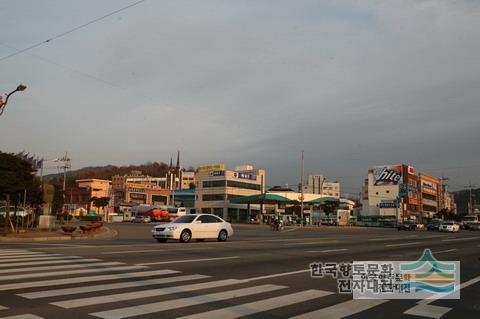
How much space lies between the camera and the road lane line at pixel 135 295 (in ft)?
25.4

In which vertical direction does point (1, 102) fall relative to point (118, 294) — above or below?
above

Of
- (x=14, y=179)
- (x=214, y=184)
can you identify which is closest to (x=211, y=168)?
(x=214, y=184)

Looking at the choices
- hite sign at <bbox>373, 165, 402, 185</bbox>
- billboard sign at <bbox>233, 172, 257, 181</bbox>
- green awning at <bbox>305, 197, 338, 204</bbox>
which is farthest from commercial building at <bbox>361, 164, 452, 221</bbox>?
billboard sign at <bbox>233, 172, 257, 181</bbox>

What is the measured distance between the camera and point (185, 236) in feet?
77.5

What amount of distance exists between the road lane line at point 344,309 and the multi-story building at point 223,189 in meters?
96.1

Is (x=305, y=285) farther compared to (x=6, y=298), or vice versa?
(x=305, y=285)

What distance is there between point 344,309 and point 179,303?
2783 millimetres

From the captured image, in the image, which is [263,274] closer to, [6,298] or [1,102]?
[6,298]

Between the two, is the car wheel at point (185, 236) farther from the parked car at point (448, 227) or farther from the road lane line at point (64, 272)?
the parked car at point (448, 227)

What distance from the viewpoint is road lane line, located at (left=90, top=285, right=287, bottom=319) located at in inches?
278

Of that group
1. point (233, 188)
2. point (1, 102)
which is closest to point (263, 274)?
point (1, 102)

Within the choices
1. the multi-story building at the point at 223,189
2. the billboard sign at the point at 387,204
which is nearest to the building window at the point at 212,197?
the multi-story building at the point at 223,189

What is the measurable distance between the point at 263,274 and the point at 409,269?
456cm

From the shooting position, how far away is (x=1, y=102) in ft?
85.9
